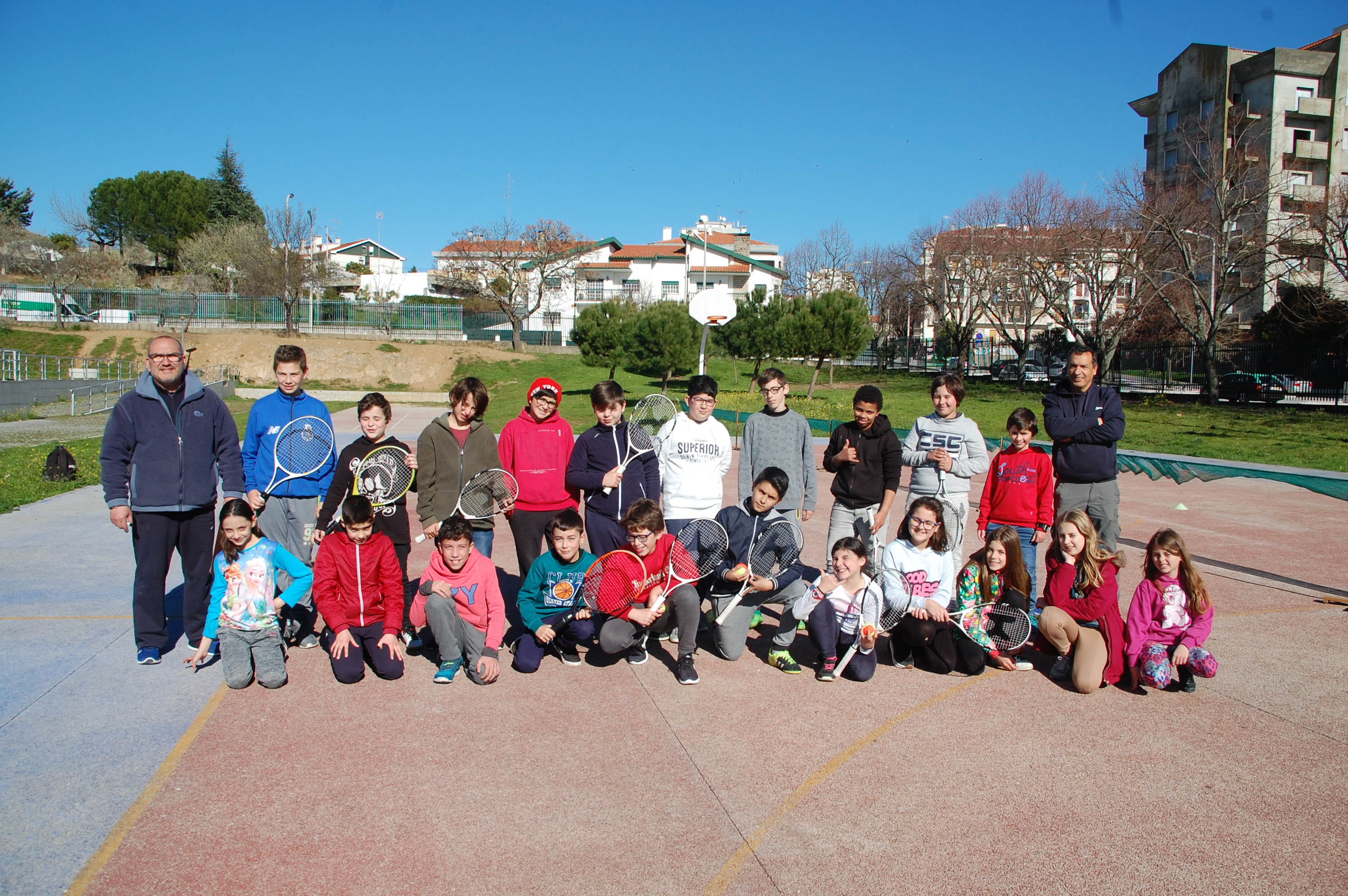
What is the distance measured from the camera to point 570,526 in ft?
20.3

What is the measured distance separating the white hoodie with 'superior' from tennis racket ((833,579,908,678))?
5.06 feet

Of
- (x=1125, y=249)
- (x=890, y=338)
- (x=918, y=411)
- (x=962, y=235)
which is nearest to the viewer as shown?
(x=918, y=411)

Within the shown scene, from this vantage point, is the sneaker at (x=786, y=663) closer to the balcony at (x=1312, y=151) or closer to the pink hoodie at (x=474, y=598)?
the pink hoodie at (x=474, y=598)

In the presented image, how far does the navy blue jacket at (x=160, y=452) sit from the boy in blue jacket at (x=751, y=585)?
372cm

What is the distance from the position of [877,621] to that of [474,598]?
2.92 meters

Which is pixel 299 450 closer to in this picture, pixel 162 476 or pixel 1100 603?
pixel 162 476

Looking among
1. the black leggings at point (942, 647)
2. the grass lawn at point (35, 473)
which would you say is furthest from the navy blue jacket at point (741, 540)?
the grass lawn at point (35, 473)

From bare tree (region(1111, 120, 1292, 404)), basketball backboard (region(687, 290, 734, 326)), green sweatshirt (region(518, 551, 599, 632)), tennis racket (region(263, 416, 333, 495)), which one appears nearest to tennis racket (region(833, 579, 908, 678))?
green sweatshirt (region(518, 551, 599, 632))

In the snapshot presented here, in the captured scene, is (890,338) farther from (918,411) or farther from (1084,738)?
(1084,738)

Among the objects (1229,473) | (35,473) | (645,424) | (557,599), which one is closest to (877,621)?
(557,599)

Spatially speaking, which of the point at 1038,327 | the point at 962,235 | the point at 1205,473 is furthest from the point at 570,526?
the point at 1038,327

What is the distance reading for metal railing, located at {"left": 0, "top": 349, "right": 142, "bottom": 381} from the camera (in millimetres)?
41750

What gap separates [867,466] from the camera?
283 inches

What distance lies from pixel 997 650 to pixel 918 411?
31797 millimetres
